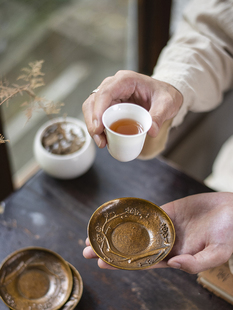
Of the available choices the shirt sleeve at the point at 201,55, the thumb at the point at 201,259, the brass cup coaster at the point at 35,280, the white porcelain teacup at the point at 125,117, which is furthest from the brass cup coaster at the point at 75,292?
the shirt sleeve at the point at 201,55

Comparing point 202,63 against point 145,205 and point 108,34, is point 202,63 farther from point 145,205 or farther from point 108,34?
point 108,34

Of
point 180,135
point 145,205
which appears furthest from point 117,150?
point 180,135

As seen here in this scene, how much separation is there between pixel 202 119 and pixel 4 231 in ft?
4.20

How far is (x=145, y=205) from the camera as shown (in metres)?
0.88

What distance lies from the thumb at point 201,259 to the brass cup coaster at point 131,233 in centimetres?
4

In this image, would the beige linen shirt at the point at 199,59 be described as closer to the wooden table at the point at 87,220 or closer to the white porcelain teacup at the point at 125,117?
the wooden table at the point at 87,220

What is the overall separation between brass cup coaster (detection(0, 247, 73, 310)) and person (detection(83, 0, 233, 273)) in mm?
214

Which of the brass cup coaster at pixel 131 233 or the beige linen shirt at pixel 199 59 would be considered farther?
the beige linen shirt at pixel 199 59

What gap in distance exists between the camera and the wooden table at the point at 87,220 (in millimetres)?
1012

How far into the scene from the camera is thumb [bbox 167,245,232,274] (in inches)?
31.0

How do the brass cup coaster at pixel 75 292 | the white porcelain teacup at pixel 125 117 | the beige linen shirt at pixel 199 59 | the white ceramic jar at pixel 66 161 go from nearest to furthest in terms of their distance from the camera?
the white porcelain teacup at pixel 125 117 < the brass cup coaster at pixel 75 292 < the beige linen shirt at pixel 199 59 < the white ceramic jar at pixel 66 161

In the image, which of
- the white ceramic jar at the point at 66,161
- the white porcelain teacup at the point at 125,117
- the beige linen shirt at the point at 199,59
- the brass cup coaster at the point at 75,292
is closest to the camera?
the white porcelain teacup at the point at 125,117

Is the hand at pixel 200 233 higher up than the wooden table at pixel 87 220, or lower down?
higher up

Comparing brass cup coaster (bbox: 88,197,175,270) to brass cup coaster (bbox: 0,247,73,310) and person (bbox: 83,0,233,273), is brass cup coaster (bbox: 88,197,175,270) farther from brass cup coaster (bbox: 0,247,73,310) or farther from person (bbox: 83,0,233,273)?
brass cup coaster (bbox: 0,247,73,310)
